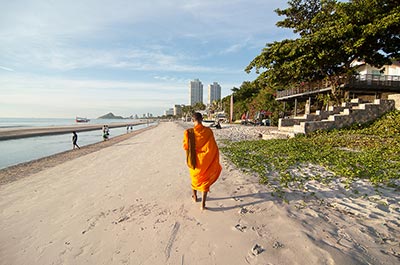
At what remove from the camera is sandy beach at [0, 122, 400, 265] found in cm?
242

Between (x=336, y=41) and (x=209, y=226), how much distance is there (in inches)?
507

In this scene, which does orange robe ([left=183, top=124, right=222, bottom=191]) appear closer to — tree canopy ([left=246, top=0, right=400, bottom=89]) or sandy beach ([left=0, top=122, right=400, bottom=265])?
sandy beach ([left=0, top=122, right=400, bottom=265])

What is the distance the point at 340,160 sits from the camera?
19.0 ft

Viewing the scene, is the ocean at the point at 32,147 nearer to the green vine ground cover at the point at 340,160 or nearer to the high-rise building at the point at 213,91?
the green vine ground cover at the point at 340,160

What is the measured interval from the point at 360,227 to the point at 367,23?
A: 1321 centimetres

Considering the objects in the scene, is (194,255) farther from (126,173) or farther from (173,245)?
(126,173)

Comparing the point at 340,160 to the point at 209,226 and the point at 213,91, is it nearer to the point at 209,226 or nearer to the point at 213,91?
the point at 209,226

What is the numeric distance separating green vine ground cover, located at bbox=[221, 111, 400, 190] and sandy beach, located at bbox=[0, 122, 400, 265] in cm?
47

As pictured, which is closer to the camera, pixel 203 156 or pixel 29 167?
pixel 203 156

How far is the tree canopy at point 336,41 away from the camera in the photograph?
10.5 meters

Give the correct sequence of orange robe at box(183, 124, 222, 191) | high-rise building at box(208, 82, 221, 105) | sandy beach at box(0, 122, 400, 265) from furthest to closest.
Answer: high-rise building at box(208, 82, 221, 105), orange robe at box(183, 124, 222, 191), sandy beach at box(0, 122, 400, 265)

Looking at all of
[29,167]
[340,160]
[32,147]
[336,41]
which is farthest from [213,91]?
[340,160]

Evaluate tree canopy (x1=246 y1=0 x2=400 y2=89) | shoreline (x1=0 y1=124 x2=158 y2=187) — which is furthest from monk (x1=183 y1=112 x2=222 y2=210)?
tree canopy (x1=246 y1=0 x2=400 y2=89)

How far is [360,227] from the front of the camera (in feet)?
9.15
